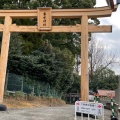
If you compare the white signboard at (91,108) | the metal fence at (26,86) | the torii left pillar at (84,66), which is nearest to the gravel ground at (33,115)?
Answer: the torii left pillar at (84,66)

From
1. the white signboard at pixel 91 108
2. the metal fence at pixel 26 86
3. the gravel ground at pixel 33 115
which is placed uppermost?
the metal fence at pixel 26 86

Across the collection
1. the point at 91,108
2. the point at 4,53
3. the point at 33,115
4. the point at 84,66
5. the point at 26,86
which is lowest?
the point at 33,115

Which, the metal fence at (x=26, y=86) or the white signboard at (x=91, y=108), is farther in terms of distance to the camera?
the metal fence at (x=26, y=86)

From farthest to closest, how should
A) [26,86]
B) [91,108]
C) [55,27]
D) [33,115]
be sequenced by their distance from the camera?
[26,86] < [55,27] < [33,115] < [91,108]

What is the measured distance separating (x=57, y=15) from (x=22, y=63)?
6.46 metres

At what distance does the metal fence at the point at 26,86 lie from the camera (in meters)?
16.3

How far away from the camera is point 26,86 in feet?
58.2

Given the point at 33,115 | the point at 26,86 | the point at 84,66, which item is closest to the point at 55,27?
the point at 84,66

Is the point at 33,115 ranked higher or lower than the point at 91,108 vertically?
lower

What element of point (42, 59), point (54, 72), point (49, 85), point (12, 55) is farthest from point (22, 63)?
point (49, 85)

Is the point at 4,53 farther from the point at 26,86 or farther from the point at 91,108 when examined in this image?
the point at 26,86

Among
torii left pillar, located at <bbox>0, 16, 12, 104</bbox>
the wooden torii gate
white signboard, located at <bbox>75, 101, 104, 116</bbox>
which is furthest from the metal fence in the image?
white signboard, located at <bbox>75, 101, 104, 116</bbox>

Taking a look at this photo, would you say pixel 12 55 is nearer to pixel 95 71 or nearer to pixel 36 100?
pixel 36 100

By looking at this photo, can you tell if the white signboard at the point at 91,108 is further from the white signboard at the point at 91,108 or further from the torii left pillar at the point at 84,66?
the torii left pillar at the point at 84,66
